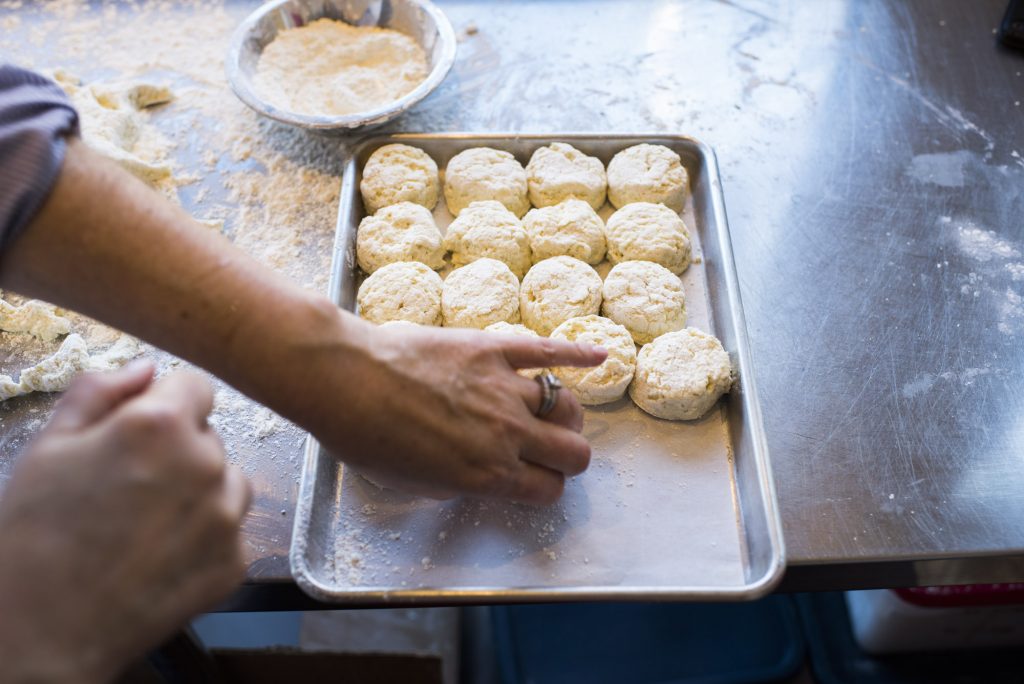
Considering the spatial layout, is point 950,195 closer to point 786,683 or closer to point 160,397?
point 786,683

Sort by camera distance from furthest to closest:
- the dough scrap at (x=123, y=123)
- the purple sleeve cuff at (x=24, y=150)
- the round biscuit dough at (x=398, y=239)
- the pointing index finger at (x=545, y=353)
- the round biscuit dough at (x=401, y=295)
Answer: the dough scrap at (x=123, y=123) → the round biscuit dough at (x=398, y=239) → the round biscuit dough at (x=401, y=295) → the pointing index finger at (x=545, y=353) → the purple sleeve cuff at (x=24, y=150)

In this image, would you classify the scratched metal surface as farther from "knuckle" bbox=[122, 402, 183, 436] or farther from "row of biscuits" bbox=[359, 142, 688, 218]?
"knuckle" bbox=[122, 402, 183, 436]

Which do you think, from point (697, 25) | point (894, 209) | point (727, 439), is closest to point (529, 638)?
point (727, 439)

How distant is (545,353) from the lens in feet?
4.04

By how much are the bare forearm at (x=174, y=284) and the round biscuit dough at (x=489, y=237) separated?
0.64 metres

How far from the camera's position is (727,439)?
1462mm

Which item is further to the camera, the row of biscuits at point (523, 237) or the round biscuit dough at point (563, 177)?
the round biscuit dough at point (563, 177)

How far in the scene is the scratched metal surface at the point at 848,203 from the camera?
1.40 metres

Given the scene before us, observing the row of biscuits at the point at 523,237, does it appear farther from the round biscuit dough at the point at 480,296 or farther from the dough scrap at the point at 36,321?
the dough scrap at the point at 36,321

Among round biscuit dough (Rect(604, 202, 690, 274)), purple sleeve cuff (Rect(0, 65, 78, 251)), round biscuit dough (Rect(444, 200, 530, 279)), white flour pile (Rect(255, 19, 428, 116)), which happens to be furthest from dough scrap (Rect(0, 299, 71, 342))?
round biscuit dough (Rect(604, 202, 690, 274))

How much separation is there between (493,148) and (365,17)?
73 centimetres

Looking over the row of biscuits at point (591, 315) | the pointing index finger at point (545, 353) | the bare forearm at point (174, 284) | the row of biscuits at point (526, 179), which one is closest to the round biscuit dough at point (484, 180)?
the row of biscuits at point (526, 179)

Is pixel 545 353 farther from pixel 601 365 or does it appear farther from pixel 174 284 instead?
pixel 174 284

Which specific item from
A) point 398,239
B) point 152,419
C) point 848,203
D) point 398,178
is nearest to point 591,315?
point 398,239
